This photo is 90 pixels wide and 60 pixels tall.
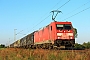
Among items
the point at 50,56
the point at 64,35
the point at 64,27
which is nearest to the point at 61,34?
the point at 64,35

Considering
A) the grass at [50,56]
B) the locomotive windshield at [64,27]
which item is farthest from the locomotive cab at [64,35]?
the grass at [50,56]

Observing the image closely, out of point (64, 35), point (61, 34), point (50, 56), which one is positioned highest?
point (61, 34)

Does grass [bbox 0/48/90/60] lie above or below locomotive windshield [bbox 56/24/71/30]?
below

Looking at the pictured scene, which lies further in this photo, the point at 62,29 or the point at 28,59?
the point at 62,29

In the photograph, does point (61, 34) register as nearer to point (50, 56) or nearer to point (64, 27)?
point (64, 27)

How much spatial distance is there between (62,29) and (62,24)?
0.65 meters

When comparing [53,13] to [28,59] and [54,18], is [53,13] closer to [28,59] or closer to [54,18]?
[54,18]

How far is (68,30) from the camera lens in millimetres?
26375

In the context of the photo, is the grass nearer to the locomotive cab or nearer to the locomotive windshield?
the locomotive cab

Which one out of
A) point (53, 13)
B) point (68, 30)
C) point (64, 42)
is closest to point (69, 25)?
point (68, 30)

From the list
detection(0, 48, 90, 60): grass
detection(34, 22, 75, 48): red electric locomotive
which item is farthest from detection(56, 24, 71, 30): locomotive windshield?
detection(0, 48, 90, 60): grass

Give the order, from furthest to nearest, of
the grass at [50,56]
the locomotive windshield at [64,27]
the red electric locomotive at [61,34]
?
1. the locomotive windshield at [64,27]
2. the red electric locomotive at [61,34]
3. the grass at [50,56]

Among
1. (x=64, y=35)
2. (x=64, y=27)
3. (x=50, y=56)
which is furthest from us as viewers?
(x=64, y=27)

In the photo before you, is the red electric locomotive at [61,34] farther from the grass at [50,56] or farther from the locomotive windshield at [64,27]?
the grass at [50,56]
